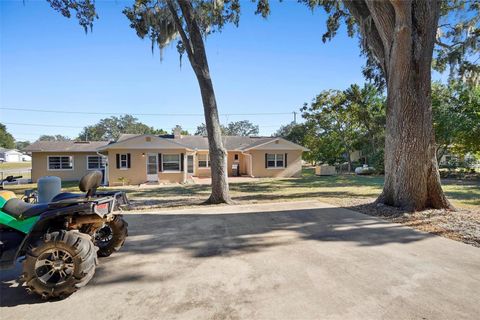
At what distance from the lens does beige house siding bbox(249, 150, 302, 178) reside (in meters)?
23.2

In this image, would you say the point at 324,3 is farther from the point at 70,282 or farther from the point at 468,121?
the point at 468,121

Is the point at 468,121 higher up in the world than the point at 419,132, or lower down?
higher up

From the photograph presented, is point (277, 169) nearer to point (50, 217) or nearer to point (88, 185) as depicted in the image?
point (88, 185)

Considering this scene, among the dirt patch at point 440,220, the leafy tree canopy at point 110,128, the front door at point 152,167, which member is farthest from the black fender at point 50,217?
the leafy tree canopy at point 110,128

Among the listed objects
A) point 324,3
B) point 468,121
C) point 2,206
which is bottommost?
point 2,206

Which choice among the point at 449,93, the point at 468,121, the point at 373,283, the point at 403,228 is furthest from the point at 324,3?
the point at 449,93

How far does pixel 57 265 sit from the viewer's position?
9.40ft

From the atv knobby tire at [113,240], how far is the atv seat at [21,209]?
1053mm

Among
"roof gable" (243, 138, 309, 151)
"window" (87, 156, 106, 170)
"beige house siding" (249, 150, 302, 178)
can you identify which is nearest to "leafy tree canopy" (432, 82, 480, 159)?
"roof gable" (243, 138, 309, 151)

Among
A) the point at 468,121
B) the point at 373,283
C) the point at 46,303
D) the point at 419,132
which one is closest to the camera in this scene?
the point at 46,303

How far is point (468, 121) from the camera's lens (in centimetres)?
1752

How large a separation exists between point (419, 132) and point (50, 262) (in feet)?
26.7

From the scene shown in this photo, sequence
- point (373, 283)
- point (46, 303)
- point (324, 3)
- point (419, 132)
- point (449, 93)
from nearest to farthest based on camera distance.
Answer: point (46, 303), point (373, 283), point (419, 132), point (324, 3), point (449, 93)

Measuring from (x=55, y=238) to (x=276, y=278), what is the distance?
2555mm
